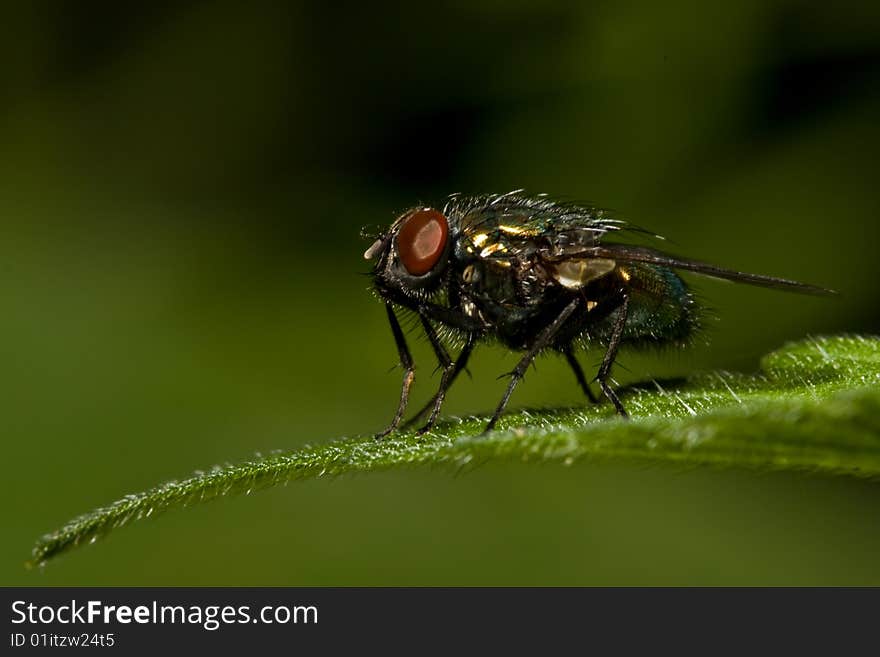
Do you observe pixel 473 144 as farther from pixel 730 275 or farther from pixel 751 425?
pixel 751 425

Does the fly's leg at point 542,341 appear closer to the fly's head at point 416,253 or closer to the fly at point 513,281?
the fly at point 513,281

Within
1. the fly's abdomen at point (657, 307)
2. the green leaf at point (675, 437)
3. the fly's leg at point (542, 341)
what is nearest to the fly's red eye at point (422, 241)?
the fly's leg at point (542, 341)

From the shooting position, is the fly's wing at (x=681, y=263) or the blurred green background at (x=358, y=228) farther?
the blurred green background at (x=358, y=228)

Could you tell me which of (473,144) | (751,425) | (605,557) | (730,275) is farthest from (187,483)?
(473,144)

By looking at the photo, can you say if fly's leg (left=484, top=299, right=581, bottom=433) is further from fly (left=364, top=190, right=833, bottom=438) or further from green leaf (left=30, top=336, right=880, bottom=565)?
green leaf (left=30, top=336, right=880, bottom=565)

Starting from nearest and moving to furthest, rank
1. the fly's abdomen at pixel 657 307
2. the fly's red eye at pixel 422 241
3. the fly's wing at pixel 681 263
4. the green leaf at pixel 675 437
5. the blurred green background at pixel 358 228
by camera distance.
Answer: the green leaf at pixel 675 437, the fly's wing at pixel 681 263, the fly's red eye at pixel 422 241, the fly's abdomen at pixel 657 307, the blurred green background at pixel 358 228

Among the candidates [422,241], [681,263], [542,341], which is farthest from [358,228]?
[681,263]
